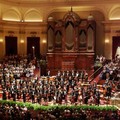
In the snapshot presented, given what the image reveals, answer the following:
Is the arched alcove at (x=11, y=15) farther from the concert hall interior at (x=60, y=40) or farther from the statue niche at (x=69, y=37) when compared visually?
the statue niche at (x=69, y=37)

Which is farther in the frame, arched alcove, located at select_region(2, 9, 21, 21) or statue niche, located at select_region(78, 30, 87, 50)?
arched alcove, located at select_region(2, 9, 21, 21)

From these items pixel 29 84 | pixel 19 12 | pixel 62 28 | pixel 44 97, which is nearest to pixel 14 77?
pixel 29 84

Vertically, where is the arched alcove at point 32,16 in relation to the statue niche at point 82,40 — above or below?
above

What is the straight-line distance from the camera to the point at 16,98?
54.7 feet

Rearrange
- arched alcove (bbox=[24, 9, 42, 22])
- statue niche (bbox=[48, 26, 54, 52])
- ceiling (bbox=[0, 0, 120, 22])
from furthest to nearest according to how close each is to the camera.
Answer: arched alcove (bbox=[24, 9, 42, 22])
ceiling (bbox=[0, 0, 120, 22])
statue niche (bbox=[48, 26, 54, 52])

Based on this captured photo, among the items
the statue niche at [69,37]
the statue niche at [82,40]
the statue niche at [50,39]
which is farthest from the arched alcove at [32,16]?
the statue niche at [82,40]

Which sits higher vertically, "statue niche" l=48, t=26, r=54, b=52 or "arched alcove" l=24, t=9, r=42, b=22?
"arched alcove" l=24, t=9, r=42, b=22

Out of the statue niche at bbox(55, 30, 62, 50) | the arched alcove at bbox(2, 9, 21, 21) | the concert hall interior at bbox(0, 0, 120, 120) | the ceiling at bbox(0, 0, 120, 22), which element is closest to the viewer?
the concert hall interior at bbox(0, 0, 120, 120)

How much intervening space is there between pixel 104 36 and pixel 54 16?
4.74 m

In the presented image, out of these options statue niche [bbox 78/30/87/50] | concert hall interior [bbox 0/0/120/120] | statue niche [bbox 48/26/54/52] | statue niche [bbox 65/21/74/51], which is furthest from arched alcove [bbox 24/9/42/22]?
statue niche [bbox 78/30/87/50]

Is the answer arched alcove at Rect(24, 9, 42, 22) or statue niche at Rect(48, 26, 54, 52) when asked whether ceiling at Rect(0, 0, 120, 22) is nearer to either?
arched alcove at Rect(24, 9, 42, 22)

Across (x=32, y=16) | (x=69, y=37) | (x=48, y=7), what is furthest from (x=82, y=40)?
(x=32, y=16)

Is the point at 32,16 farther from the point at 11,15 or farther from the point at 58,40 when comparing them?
the point at 58,40

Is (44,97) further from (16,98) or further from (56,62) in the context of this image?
(56,62)
